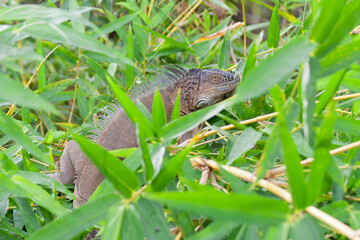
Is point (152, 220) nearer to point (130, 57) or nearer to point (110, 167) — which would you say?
point (110, 167)

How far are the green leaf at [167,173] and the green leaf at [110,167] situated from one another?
0.04 metres

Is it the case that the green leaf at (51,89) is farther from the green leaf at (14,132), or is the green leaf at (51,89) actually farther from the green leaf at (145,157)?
the green leaf at (145,157)

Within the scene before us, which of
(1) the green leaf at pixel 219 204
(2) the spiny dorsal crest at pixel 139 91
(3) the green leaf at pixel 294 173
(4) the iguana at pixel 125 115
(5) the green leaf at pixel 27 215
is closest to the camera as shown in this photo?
(1) the green leaf at pixel 219 204

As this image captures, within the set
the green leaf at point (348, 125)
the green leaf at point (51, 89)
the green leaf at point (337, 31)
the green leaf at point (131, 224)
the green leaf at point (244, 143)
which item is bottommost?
the green leaf at point (348, 125)

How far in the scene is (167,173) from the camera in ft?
2.77

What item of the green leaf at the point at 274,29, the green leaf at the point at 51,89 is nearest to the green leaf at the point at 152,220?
the green leaf at the point at 274,29

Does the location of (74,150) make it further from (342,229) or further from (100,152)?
(342,229)

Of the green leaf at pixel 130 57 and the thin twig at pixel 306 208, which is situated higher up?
the green leaf at pixel 130 57

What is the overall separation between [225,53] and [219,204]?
1341 mm

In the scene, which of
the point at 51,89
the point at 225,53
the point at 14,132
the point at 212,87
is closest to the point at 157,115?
the point at 14,132

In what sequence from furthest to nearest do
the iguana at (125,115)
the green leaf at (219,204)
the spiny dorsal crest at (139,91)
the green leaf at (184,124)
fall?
the spiny dorsal crest at (139,91) < the iguana at (125,115) < the green leaf at (184,124) < the green leaf at (219,204)

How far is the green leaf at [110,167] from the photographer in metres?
0.81

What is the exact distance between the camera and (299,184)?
0.75 metres

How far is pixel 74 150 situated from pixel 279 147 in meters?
1.32
